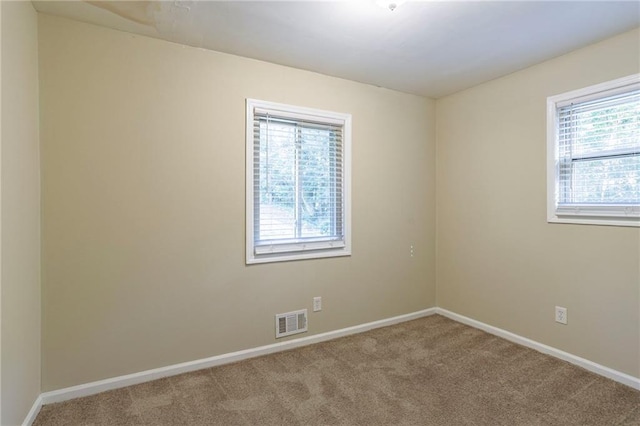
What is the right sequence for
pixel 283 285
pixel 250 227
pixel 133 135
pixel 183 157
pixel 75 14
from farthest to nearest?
pixel 283 285 < pixel 250 227 < pixel 183 157 < pixel 133 135 < pixel 75 14

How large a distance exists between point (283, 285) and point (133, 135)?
5.29ft

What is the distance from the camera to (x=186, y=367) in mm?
2430

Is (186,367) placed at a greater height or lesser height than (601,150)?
lesser

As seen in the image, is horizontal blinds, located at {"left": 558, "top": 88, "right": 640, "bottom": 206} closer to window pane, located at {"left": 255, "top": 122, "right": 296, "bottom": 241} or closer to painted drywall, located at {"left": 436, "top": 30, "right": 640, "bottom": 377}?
painted drywall, located at {"left": 436, "top": 30, "right": 640, "bottom": 377}

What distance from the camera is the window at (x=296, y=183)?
107 inches

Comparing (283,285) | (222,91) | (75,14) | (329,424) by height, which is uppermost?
(75,14)

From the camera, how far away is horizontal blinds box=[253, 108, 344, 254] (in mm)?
2754

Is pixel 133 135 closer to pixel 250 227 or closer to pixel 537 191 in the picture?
pixel 250 227

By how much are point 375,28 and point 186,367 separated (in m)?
2.75

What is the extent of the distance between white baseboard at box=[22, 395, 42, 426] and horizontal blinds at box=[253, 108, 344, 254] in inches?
64.2

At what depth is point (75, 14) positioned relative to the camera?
2012mm

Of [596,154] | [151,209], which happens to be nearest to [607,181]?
[596,154]

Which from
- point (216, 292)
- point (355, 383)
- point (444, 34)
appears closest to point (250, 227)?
point (216, 292)

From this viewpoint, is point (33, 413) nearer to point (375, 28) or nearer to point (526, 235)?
point (375, 28)
